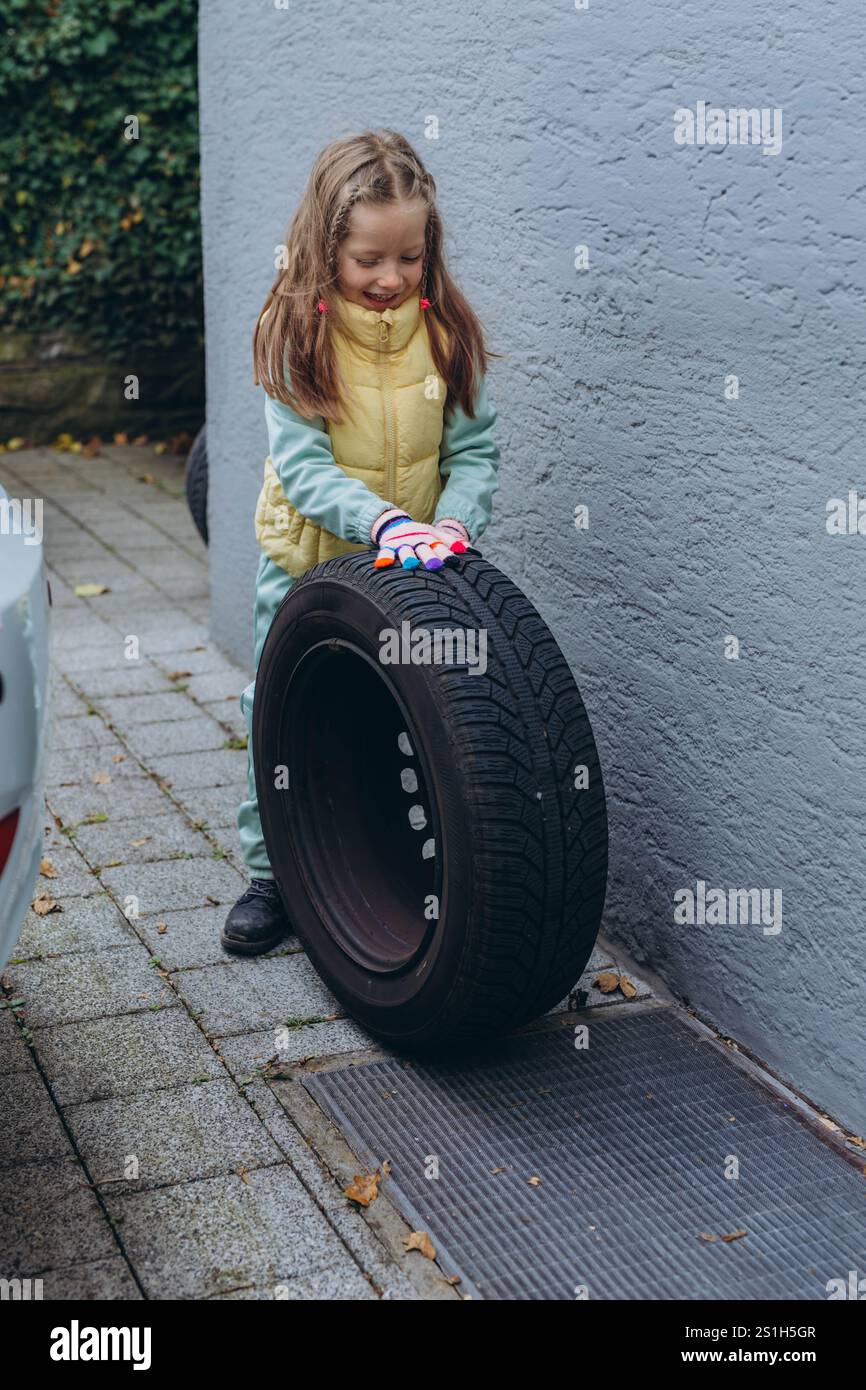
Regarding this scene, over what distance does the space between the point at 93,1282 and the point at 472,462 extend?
1.96 metres

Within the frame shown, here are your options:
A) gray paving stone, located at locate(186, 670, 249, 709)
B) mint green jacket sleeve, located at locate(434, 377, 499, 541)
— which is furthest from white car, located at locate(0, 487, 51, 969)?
gray paving stone, located at locate(186, 670, 249, 709)

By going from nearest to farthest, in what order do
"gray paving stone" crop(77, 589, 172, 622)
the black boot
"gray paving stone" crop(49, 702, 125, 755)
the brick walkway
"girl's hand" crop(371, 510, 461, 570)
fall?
the brick walkway
"girl's hand" crop(371, 510, 461, 570)
the black boot
"gray paving stone" crop(49, 702, 125, 755)
"gray paving stone" crop(77, 589, 172, 622)

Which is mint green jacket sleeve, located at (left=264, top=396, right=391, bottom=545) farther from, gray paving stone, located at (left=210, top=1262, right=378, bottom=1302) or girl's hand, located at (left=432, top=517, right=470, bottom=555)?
gray paving stone, located at (left=210, top=1262, right=378, bottom=1302)

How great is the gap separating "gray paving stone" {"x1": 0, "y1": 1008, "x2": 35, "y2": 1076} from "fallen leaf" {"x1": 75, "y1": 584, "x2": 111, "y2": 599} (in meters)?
3.40

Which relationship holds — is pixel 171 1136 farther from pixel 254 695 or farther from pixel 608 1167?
pixel 254 695

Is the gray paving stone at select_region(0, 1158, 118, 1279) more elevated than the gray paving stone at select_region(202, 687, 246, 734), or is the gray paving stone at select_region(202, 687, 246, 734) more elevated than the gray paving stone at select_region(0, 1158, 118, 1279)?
the gray paving stone at select_region(202, 687, 246, 734)

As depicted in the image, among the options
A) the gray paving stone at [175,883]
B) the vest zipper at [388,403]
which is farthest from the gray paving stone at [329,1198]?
the vest zipper at [388,403]

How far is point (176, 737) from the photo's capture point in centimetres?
528

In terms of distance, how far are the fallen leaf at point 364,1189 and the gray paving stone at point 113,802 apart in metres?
1.81

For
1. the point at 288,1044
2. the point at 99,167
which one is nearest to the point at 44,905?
the point at 288,1044

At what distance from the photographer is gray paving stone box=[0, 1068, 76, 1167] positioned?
305 cm

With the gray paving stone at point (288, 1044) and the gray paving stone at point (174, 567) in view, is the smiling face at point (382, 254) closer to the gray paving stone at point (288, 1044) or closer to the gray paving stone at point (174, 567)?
the gray paving stone at point (288, 1044)

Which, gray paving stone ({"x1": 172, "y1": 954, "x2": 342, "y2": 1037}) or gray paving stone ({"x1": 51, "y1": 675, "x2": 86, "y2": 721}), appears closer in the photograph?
gray paving stone ({"x1": 172, "y1": 954, "x2": 342, "y2": 1037})

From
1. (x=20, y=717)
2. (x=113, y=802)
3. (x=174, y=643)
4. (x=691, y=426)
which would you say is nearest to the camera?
(x=20, y=717)
